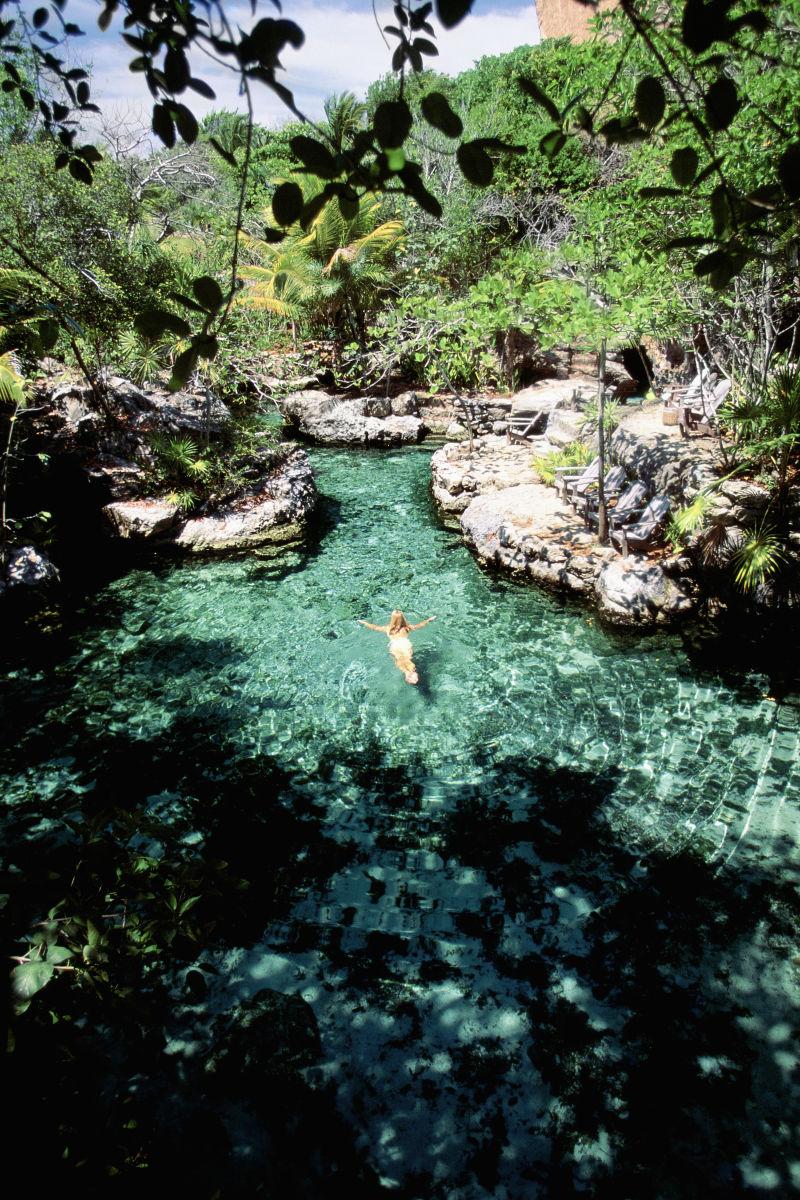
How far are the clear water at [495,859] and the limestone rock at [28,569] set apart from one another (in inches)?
38.8

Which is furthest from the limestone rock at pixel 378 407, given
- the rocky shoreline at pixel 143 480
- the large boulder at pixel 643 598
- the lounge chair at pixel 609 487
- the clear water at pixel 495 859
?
the large boulder at pixel 643 598

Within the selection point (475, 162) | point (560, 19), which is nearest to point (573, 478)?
point (475, 162)

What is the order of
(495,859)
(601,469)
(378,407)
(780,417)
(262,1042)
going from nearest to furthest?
(262,1042) → (495,859) → (780,417) → (601,469) → (378,407)

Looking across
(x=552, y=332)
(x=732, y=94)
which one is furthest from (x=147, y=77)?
(x=552, y=332)

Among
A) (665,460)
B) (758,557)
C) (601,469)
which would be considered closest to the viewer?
(758,557)

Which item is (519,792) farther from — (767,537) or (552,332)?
(552,332)

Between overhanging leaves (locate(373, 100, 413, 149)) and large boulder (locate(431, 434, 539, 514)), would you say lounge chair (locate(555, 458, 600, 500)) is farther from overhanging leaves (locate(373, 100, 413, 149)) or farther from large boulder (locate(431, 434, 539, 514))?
overhanging leaves (locate(373, 100, 413, 149))

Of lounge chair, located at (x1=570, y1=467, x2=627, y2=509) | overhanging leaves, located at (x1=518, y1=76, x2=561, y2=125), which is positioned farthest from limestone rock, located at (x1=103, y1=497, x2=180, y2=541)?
overhanging leaves, located at (x1=518, y1=76, x2=561, y2=125)

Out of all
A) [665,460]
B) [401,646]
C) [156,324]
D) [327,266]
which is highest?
[327,266]

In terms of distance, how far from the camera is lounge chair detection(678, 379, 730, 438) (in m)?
11.0

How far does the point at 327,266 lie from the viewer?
60.3 ft

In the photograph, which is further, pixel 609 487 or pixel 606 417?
pixel 606 417

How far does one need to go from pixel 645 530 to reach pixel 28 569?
9624 millimetres

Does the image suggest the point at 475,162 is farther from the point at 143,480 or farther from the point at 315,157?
the point at 143,480
